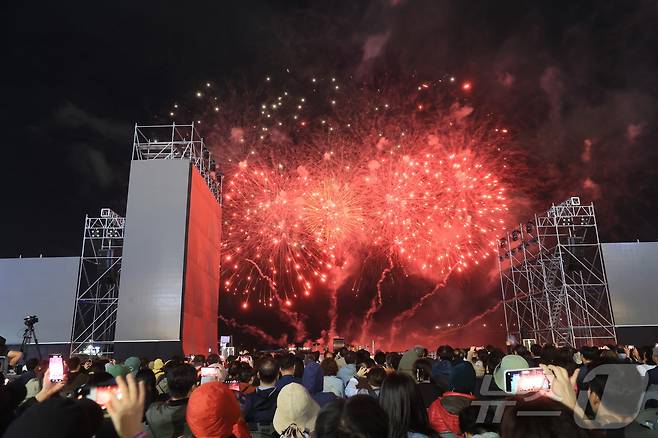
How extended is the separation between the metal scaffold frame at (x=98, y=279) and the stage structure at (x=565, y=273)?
1920 centimetres

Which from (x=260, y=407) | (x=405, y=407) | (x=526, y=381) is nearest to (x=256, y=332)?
(x=260, y=407)

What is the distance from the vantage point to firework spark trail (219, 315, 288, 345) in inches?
1364

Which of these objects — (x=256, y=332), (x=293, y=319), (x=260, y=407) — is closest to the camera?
(x=260, y=407)

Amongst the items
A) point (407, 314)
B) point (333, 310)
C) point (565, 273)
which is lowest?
point (407, 314)

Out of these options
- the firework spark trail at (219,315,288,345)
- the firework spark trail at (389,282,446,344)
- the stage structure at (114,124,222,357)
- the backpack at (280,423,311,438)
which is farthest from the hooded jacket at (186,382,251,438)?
the firework spark trail at (389,282,446,344)

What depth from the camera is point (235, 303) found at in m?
35.8

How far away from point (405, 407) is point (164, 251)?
18.5m

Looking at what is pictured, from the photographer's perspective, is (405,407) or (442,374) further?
(442,374)

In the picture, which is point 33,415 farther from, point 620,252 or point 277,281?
point 277,281

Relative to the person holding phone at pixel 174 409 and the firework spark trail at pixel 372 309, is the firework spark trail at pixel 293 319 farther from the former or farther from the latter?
the person holding phone at pixel 174 409

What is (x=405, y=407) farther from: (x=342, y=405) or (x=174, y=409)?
(x=174, y=409)

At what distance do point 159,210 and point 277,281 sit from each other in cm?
1318

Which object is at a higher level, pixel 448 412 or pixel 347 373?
pixel 347 373

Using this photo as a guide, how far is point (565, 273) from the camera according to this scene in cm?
2319
